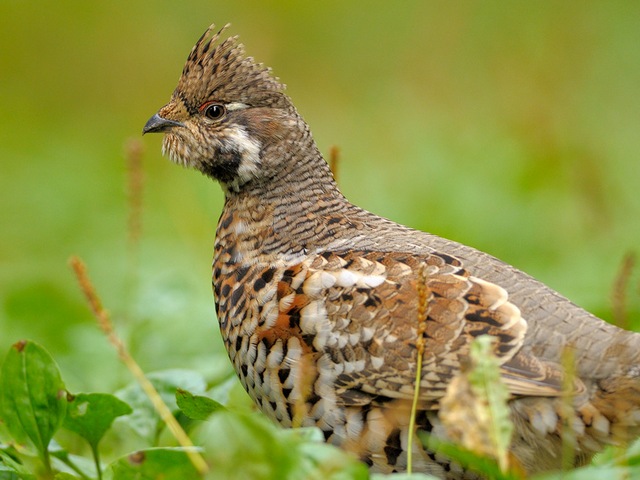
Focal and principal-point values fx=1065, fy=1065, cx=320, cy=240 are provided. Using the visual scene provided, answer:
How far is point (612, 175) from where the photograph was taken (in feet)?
27.6

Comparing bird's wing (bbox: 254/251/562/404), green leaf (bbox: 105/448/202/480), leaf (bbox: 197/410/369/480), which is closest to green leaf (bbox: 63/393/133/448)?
green leaf (bbox: 105/448/202/480)

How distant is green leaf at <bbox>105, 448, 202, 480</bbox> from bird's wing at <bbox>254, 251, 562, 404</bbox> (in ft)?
2.80

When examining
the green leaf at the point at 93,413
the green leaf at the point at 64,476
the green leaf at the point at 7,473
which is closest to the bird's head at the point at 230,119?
the green leaf at the point at 93,413

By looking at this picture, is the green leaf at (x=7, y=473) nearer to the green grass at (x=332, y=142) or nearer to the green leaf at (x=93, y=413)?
the green leaf at (x=93, y=413)

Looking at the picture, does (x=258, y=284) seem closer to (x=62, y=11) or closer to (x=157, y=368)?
(x=157, y=368)

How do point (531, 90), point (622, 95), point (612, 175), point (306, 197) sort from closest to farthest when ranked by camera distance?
point (306, 197) < point (612, 175) < point (531, 90) < point (622, 95)

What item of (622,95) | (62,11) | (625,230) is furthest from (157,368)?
(62,11)

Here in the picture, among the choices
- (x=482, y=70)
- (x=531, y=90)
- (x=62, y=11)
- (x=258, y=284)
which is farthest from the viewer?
(x=62, y=11)

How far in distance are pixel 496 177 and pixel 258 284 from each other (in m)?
4.74

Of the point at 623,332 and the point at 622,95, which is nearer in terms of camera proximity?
the point at 623,332

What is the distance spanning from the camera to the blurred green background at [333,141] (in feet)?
21.1

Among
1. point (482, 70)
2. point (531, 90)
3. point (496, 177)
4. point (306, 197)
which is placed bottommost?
point (306, 197)

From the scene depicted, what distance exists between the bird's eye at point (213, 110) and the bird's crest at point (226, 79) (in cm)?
3

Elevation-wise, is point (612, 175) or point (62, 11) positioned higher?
point (62, 11)
